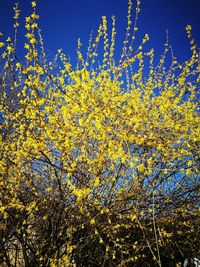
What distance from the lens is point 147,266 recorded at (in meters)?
4.32

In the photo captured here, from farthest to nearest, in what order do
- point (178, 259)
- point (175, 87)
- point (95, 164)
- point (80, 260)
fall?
point (178, 259) < point (175, 87) < point (80, 260) < point (95, 164)

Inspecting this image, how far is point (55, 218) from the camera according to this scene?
3.25 metres

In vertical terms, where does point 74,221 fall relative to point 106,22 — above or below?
below

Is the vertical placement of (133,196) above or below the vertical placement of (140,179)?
below

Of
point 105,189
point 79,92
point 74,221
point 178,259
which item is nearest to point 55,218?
point 74,221

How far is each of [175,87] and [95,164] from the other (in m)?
1.96

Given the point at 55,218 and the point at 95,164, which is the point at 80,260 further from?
the point at 95,164

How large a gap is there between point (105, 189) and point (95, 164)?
55cm

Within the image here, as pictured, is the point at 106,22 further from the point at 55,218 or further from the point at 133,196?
the point at 55,218

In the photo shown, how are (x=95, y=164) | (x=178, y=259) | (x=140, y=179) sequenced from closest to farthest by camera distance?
(x=95, y=164) < (x=140, y=179) < (x=178, y=259)

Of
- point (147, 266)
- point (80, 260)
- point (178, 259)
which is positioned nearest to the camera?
point (80, 260)

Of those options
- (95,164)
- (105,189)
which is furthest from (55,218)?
(95,164)

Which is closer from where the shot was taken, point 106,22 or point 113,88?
point 113,88

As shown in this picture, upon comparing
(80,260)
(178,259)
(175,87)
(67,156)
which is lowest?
(178,259)
